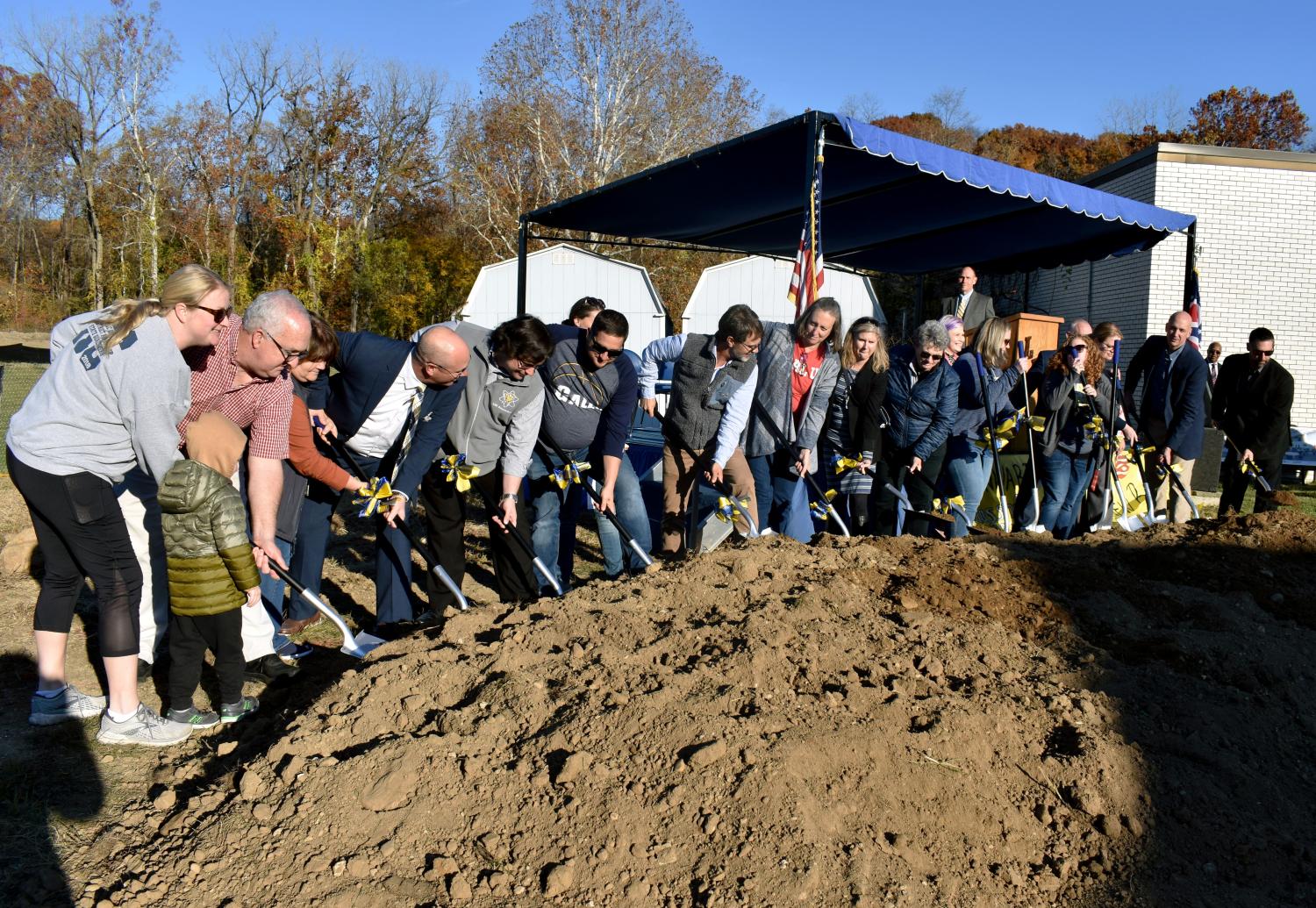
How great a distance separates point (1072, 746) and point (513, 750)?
1.63m

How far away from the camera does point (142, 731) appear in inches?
130

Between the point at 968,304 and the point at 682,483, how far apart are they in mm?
3907

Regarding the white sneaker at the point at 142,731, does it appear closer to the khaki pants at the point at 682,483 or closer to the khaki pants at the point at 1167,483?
the khaki pants at the point at 682,483

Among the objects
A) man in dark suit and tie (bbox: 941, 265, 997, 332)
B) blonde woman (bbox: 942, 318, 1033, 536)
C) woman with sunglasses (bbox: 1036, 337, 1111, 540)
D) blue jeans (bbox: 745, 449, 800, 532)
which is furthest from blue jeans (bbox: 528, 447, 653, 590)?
man in dark suit and tie (bbox: 941, 265, 997, 332)

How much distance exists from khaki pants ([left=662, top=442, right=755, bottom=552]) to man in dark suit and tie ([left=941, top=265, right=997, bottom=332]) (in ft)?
8.42

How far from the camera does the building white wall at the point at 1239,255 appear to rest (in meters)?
14.4

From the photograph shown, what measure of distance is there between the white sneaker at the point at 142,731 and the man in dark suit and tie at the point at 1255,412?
703 cm

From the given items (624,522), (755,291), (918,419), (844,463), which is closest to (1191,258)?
(918,419)

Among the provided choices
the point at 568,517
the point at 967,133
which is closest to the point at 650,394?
the point at 568,517

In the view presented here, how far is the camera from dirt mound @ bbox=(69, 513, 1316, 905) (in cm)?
224

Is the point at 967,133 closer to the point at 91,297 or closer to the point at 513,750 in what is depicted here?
the point at 91,297

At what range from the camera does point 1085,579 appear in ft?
13.4

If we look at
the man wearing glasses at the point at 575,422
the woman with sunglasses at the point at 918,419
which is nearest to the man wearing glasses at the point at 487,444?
the man wearing glasses at the point at 575,422

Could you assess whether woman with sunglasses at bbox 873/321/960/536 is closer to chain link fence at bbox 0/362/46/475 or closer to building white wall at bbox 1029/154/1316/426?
chain link fence at bbox 0/362/46/475
